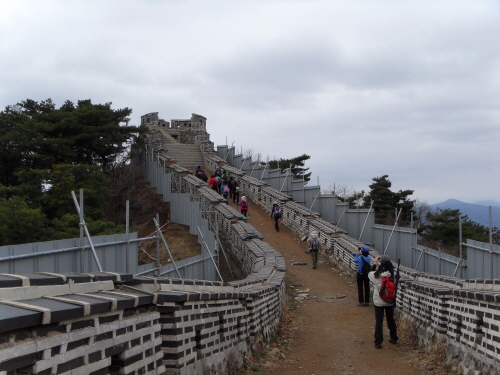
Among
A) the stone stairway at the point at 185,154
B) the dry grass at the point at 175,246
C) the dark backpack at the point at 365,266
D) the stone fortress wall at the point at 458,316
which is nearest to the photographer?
the stone fortress wall at the point at 458,316

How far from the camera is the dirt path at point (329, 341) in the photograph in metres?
7.56

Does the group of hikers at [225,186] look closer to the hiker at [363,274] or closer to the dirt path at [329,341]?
the dirt path at [329,341]

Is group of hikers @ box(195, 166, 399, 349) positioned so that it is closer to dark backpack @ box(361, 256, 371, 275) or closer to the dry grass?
dark backpack @ box(361, 256, 371, 275)

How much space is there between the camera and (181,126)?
46.8m

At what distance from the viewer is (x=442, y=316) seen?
745 cm

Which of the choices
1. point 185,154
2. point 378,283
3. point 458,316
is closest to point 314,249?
point 378,283

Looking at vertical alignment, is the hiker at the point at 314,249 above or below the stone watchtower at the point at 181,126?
below

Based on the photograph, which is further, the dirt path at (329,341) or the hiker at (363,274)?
the hiker at (363,274)

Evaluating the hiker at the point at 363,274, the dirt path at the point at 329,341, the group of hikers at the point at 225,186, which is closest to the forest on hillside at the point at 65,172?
the group of hikers at the point at 225,186

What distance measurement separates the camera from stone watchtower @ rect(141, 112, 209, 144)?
44969 mm

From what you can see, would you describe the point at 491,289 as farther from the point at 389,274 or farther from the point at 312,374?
the point at 312,374

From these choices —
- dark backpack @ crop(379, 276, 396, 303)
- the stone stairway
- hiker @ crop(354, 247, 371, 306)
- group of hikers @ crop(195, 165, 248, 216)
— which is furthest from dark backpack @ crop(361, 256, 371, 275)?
the stone stairway

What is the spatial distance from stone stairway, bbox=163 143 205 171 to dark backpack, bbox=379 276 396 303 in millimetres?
29999

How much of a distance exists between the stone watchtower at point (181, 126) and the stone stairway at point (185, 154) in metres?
2.53
